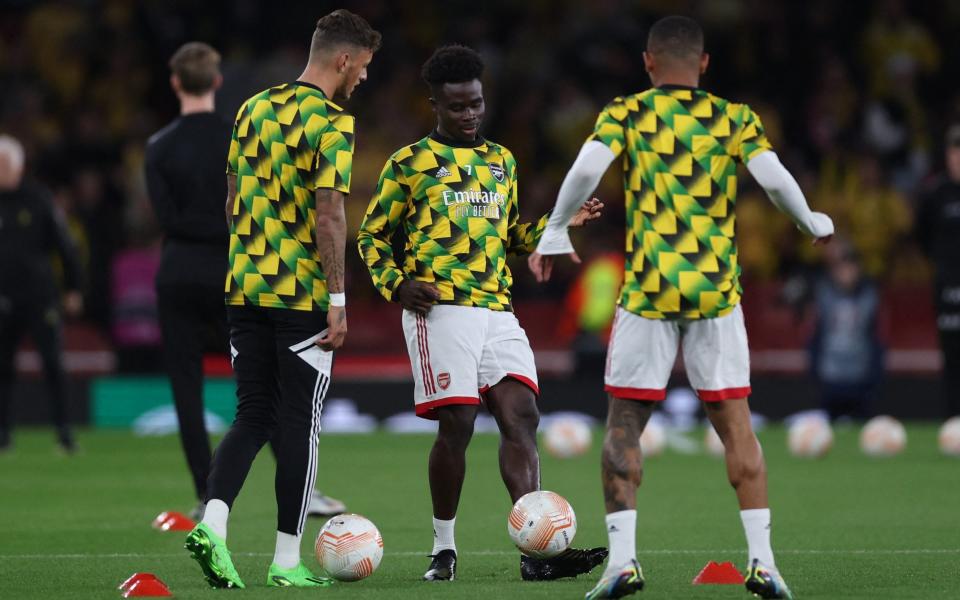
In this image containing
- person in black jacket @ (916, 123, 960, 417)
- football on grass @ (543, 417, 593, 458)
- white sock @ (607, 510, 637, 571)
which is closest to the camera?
white sock @ (607, 510, 637, 571)

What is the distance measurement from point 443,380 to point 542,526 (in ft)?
2.42

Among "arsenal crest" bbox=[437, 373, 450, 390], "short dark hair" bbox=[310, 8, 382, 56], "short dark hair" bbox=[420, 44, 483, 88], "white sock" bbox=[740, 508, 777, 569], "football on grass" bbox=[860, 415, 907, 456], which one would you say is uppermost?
"short dark hair" bbox=[310, 8, 382, 56]

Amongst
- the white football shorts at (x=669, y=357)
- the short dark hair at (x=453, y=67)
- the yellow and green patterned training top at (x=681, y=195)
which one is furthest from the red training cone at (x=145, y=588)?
the short dark hair at (x=453, y=67)

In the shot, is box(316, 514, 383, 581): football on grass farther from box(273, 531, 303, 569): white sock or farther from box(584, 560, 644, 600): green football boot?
box(584, 560, 644, 600): green football boot

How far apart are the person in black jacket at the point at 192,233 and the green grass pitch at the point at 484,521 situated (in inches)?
30.4

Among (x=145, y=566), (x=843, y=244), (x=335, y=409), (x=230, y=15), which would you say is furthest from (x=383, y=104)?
(x=145, y=566)

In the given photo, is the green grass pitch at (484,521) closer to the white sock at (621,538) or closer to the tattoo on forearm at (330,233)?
the white sock at (621,538)

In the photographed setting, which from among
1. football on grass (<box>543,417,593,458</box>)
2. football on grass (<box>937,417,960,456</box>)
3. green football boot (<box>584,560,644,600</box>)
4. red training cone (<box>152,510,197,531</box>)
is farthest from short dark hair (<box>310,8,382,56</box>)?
football on grass (<box>937,417,960,456</box>)

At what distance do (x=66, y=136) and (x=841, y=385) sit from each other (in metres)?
9.31

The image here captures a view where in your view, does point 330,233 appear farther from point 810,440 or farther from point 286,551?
point 810,440

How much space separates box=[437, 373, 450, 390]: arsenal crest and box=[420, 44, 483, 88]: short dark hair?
4.01 ft

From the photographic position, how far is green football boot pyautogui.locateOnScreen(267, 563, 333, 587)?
259 inches

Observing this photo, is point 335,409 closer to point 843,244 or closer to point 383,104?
point 383,104

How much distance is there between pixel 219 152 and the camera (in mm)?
8766
